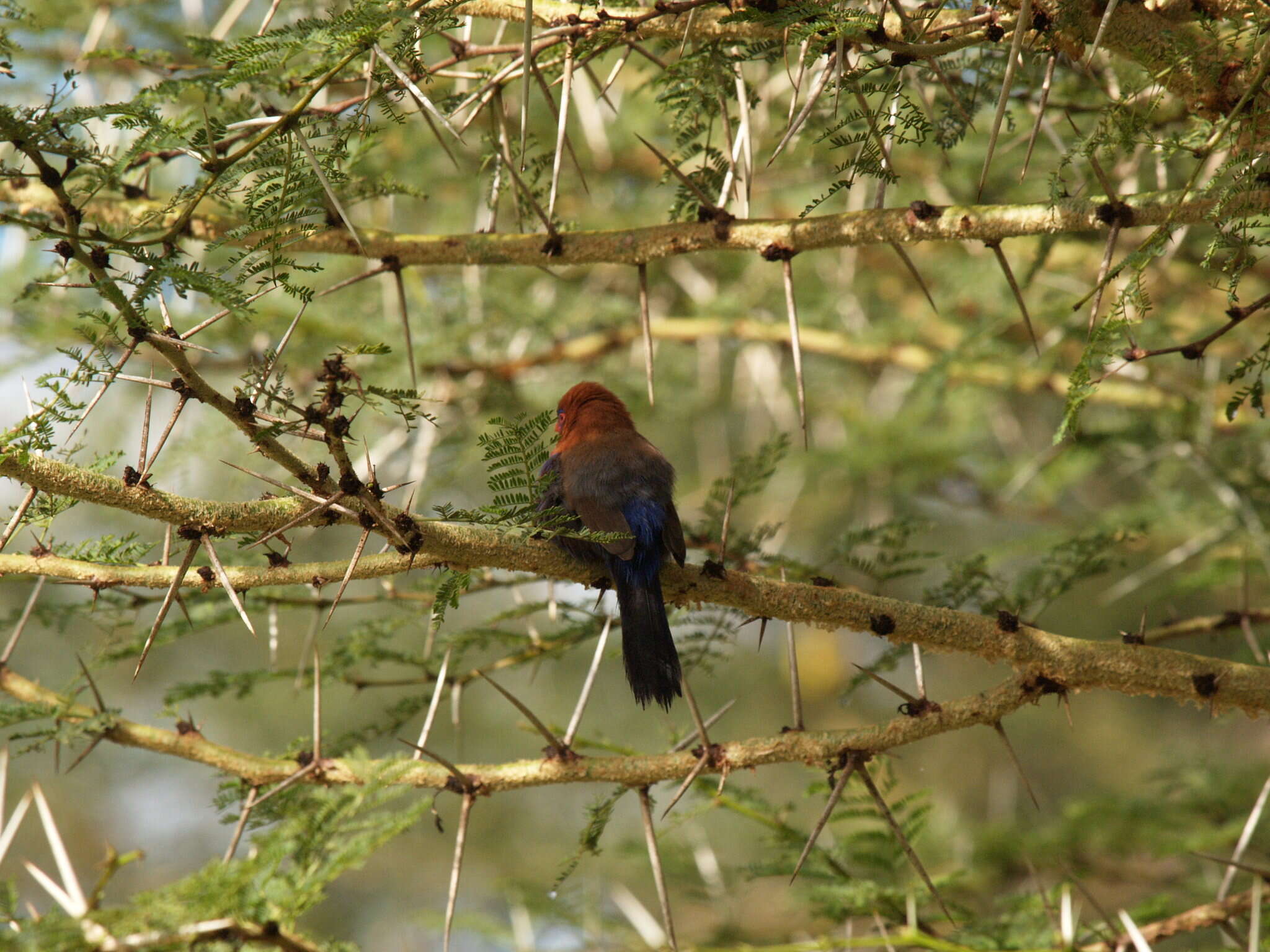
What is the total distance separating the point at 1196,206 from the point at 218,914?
2411 mm

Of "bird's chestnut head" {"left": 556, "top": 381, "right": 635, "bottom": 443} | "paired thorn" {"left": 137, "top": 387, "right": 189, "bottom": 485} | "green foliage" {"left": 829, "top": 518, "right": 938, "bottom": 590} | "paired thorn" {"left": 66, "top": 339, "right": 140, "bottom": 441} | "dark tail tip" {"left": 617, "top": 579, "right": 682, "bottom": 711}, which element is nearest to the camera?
"paired thorn" {"left": 66, "top": 339, "right": 140, "bottom": 441}

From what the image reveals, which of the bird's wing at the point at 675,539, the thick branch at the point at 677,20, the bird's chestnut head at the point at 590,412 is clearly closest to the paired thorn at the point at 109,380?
the thick branch at the point at 677,20

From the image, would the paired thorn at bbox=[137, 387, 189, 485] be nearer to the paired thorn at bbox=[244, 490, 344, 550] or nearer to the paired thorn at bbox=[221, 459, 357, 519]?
the paired thorn at bbox=[221, 459, 357, 519]

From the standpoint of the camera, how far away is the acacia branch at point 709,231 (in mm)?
2559

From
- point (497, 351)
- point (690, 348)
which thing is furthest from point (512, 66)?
point (690, 348)

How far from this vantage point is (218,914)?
1.85 metres

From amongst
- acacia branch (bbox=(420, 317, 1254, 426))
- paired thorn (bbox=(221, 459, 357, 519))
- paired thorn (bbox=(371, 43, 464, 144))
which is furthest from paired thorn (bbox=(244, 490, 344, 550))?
acacia branch (bbox=(420, 317, 1254, 426))

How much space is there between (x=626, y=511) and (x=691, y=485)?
5251 mm

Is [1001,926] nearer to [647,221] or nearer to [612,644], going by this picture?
[612,644]

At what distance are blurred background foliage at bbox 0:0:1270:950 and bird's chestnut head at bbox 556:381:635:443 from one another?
0.64m

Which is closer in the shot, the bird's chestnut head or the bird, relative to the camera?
the bird

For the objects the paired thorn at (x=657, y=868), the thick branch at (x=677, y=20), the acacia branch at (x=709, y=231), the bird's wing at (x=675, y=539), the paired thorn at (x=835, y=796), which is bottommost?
the paired thorn at (x=657, y=868)

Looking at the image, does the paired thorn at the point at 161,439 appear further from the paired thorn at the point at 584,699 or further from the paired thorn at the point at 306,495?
the paired thorn at the point at 584,699

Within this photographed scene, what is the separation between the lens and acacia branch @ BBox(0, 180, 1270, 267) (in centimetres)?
256
